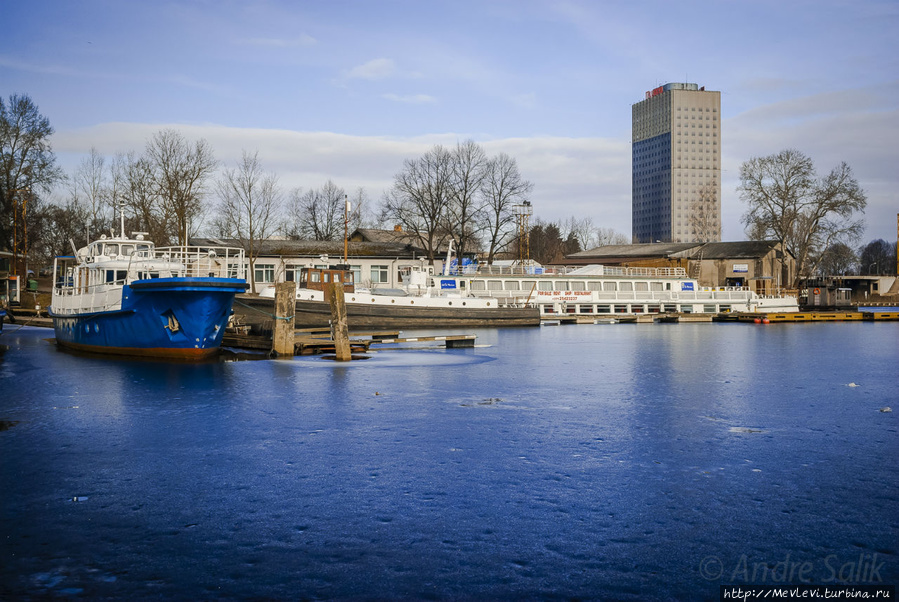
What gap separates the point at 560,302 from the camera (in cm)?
5553

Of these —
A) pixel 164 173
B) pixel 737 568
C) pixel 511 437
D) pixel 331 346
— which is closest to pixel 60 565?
pixel 737 568

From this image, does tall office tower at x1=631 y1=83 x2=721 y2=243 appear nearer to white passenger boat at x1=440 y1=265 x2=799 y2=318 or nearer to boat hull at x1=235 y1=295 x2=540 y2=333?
white passenger boat at x1=440 y1=265 x2=799 y2=318

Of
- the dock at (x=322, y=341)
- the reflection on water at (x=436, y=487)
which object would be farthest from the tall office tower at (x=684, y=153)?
the reflection on water at (x=436, y=487)

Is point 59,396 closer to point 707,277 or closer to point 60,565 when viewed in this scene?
point 60,565

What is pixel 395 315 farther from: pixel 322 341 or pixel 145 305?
pixel 145 305

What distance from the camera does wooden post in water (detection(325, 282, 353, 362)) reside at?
23406 mm

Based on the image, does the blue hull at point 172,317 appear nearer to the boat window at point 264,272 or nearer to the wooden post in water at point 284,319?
the wooden post in water at point 284,319

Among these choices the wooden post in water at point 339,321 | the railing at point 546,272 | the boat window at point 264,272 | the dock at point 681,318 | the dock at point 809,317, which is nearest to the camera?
the wooden post in water at point 339,321

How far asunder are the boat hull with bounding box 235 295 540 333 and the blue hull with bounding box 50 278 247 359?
41.1 feet

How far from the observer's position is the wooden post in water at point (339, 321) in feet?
76.8

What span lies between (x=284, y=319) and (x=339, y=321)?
2.23 metres

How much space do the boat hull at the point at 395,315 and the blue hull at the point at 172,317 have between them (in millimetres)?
12525

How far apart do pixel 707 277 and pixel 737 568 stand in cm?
7327

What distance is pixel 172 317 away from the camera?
23547 mm
